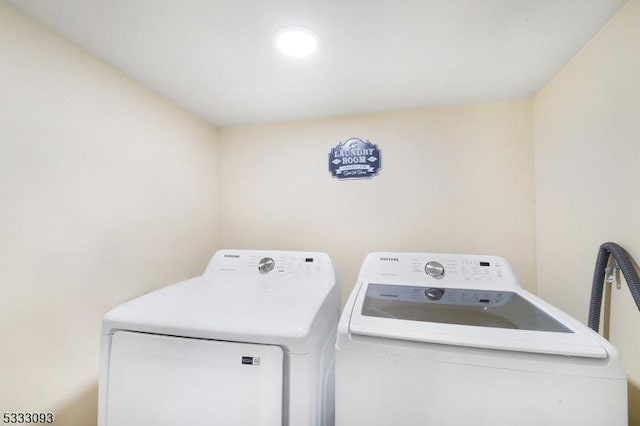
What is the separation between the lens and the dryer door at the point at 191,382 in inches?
32.0

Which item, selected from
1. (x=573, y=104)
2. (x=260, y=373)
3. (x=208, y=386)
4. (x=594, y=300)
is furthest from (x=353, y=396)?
(x=573, y=104)

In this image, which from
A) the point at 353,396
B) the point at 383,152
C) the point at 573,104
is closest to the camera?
the point at 353,396

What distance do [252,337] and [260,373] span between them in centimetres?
11

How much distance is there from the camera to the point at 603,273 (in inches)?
39.0

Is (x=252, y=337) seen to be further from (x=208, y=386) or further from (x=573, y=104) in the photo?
(x=573, y=104)

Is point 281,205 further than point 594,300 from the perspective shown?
Yes

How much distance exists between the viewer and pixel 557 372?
672mm

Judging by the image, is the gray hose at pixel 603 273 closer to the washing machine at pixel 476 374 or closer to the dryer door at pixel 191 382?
the washing machine at pixel 476 374

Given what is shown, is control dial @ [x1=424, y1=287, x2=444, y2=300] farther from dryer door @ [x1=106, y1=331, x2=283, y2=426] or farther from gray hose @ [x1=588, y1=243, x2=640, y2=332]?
dryer door @ [x1=106, y1=331, x2=283, y2=426]

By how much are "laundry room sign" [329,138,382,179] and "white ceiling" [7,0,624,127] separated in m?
0.30

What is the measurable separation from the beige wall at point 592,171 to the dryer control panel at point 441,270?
11.9 inches

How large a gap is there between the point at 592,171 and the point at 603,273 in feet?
1.37

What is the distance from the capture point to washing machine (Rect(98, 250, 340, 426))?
813 mm

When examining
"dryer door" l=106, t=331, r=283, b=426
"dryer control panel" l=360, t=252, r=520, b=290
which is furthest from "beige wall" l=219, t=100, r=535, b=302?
"dryer door" l=106, t=331, r=283, b=426
